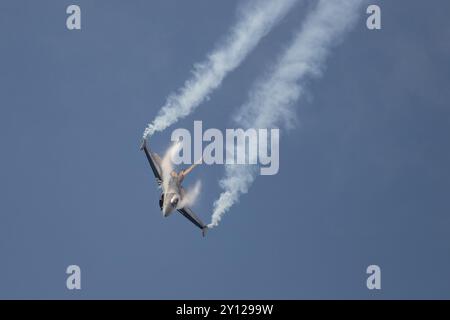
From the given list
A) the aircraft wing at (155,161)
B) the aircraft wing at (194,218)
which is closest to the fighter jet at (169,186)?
the aircraft wing at (155,161)

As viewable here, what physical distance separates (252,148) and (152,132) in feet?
41.7

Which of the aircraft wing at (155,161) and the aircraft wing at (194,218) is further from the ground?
the aircraft wing at (155,161)

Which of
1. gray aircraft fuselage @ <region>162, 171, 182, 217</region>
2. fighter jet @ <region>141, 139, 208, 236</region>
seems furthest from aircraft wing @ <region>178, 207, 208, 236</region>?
gray aircraft fuselage @ <region>162, 171, 182, 217</region>

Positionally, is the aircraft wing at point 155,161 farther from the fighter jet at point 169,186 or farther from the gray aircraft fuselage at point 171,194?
the gray aircraft fuselage at point 171,194

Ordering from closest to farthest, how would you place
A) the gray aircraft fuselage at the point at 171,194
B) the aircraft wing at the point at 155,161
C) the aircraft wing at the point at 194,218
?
the gray aircraft fuselage at the point at 171,194 < the aircraft wing at the point at 155,161 < the aircraft wing at the point at 194,218

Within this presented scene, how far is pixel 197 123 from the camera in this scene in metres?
92.0

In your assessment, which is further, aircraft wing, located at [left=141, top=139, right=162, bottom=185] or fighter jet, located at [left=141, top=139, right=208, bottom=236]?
aircraft wing, located at [left=141, top=139, right=162, bottom=185]

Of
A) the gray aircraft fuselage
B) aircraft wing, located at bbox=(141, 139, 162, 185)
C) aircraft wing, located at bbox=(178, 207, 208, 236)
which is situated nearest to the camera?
the gray aircraft fuselage

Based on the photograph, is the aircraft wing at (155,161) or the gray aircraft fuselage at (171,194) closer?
the gray aircraft fuselage at (171,194)

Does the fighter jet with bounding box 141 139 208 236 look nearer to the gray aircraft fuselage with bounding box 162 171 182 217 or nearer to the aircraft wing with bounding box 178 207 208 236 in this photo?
the gray aircraft fuselage with bounding box 162 171 182 217
